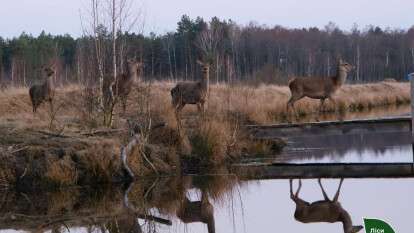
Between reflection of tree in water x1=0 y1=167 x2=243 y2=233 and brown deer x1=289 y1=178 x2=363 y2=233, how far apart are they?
4.37ft

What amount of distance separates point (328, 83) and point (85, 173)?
10094mm

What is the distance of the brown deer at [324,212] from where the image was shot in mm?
10203

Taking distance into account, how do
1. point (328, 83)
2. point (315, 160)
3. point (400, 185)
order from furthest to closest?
1. point (328, 83)
2. point (315, 160)
3. point (400, 185)

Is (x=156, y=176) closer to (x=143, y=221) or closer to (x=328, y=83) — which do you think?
(x=143, y=221)

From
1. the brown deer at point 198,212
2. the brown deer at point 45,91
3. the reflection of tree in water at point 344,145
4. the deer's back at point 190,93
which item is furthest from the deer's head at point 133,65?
the brown deer at point 198,212

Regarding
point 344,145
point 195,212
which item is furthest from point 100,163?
point 344,145

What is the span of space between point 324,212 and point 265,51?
7093 cm

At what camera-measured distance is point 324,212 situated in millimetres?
11062

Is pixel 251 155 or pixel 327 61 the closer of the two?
pixel 251 155

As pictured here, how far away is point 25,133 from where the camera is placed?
15.6 meters

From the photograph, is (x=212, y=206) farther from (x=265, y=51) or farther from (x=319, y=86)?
(x=265, y=51)

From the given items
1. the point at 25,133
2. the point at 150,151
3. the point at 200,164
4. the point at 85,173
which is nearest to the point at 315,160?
the point at 200,164

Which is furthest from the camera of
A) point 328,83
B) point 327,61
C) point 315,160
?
point 327,61

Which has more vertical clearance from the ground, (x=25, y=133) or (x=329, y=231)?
(x=25, y=133)
